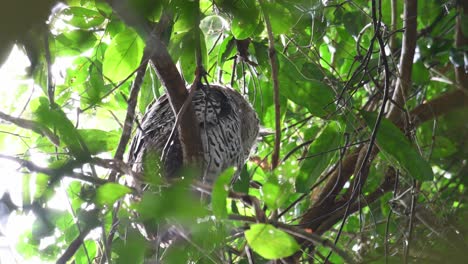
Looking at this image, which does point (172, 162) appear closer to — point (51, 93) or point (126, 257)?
point (51, 93)

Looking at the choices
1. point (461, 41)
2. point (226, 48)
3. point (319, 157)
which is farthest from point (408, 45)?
point (226, 48)

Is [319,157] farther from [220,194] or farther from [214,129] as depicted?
[220,194]

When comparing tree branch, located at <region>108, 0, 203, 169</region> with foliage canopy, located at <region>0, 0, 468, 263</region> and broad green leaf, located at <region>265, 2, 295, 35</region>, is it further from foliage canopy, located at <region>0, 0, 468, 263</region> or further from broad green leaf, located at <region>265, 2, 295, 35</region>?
broad green leaf, located at <region>265, 2, 295, 35</region>

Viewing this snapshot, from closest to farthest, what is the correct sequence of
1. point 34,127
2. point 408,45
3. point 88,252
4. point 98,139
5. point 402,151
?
point 34,127 < point 98,139 < point 402,151 < point 88,252 < point 408,45

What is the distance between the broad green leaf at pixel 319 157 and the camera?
2.11m

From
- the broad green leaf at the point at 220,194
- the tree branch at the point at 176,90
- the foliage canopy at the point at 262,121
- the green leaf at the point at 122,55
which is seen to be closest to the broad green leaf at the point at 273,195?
the foliage canopy at the point at 262,121

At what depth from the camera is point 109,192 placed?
44.2 inches

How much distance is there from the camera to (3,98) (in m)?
2.44

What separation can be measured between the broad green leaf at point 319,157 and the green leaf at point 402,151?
0.94ft

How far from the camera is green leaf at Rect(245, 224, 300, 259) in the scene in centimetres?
111

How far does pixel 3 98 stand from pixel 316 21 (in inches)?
53.0

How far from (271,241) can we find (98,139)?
0.74 metres

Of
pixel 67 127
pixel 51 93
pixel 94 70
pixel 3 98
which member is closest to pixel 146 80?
pixel 94 70

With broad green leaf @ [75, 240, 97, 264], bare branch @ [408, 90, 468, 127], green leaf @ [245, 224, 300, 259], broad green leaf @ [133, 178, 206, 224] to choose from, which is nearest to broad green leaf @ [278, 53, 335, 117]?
bare branch @ [408, 90, 468, 127]
